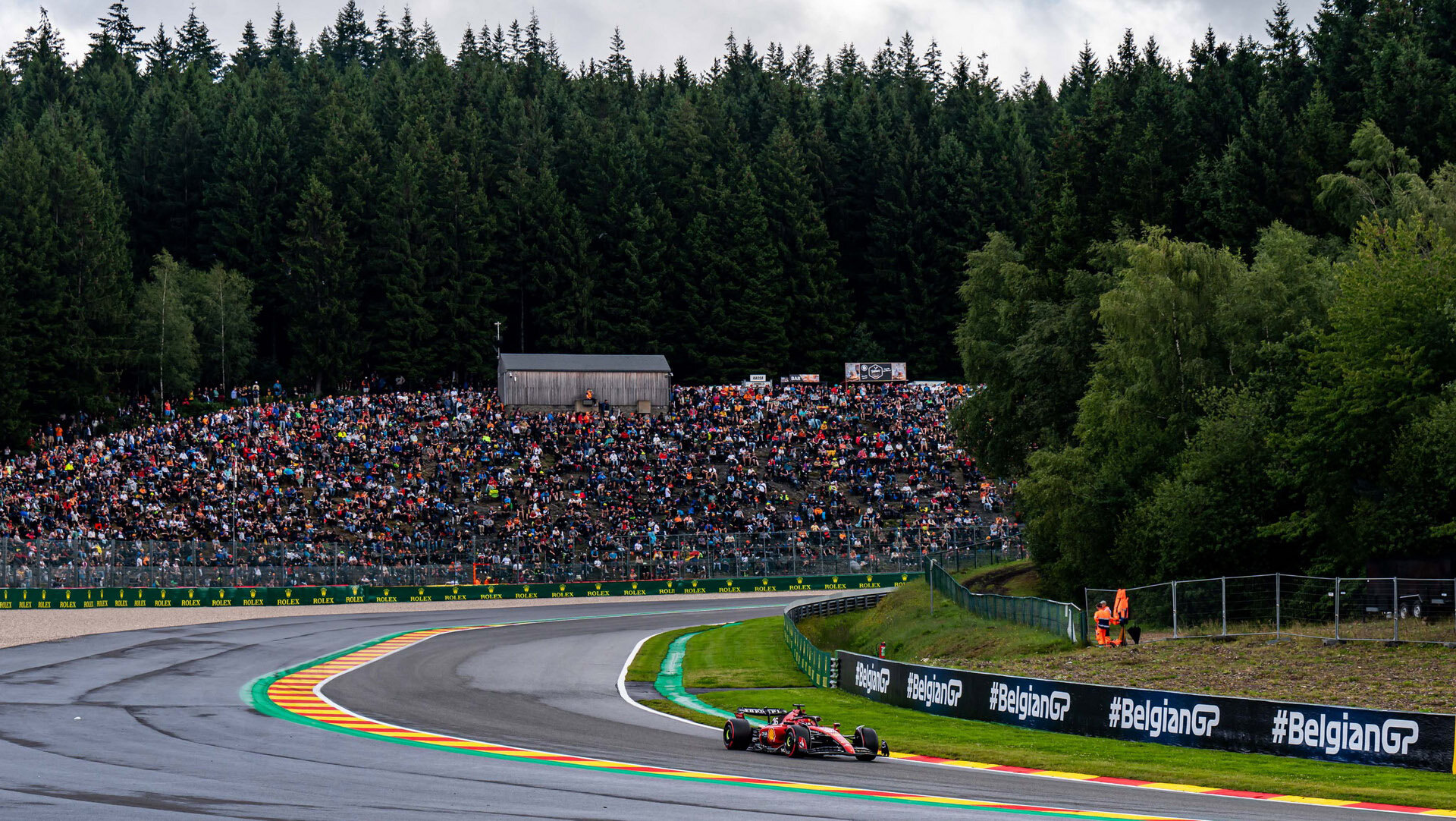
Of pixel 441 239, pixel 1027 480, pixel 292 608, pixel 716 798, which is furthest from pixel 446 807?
pixel 441 239

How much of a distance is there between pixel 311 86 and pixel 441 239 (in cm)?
2382

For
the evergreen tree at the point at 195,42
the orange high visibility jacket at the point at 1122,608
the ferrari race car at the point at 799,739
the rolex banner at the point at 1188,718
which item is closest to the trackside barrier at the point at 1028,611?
the orange high visibility jacket at the point at 1122,608

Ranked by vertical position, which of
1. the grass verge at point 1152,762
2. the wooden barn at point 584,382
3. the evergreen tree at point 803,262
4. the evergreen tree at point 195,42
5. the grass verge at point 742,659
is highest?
the evergreen tree at point 195,42

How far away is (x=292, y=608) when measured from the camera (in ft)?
200

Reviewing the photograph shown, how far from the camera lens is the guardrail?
34.2 meters

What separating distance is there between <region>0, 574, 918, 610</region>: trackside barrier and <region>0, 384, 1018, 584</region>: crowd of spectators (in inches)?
23.7

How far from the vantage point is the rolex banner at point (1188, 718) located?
19094 millimetres

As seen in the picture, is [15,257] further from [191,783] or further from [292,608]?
[191,783]

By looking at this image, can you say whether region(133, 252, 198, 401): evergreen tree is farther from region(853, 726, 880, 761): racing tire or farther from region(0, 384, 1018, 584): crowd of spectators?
region(853, 726, 880, 761): racing tire

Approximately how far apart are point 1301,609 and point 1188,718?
9.29m

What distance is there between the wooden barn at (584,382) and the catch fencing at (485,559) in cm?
2386

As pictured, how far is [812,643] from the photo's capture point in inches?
1761

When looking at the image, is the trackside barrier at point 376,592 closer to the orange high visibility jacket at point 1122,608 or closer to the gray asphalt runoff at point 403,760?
the gray asphalt runoff at point 403,760

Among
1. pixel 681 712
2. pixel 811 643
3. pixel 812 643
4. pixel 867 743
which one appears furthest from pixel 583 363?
pixel 867 743
